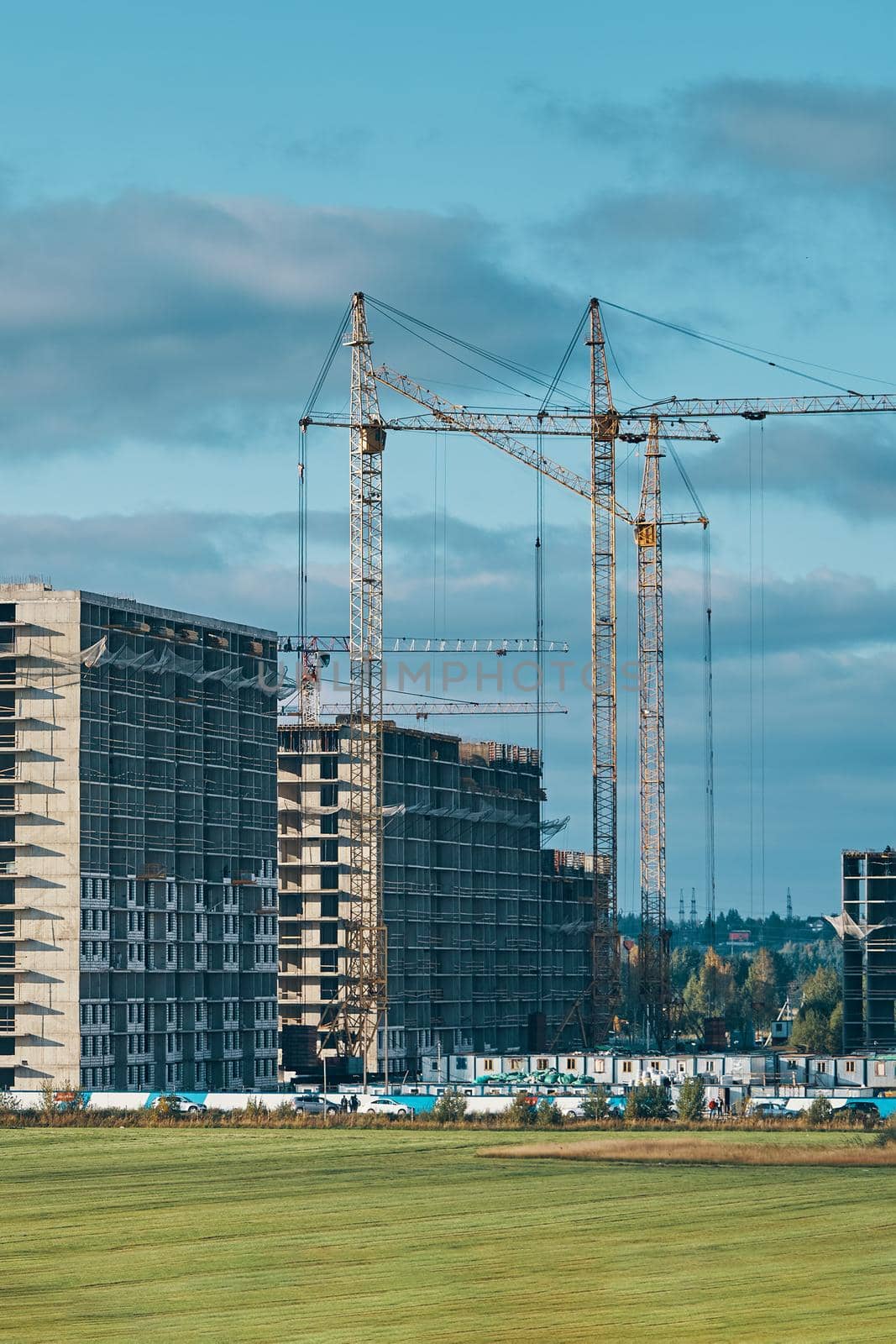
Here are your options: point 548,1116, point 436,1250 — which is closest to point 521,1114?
point 548,1116

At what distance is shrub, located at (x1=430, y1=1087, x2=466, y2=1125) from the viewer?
6304 inches

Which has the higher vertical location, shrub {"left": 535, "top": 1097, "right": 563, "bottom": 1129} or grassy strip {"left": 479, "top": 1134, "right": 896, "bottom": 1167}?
shrub {"left": 535, "top": 1097, "right": 563, "bottom": 1129}

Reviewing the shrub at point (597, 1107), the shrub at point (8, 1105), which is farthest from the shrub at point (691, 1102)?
the shrub at point (8, 1105)

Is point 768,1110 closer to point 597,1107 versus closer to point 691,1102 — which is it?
point 691,1102

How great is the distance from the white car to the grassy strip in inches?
1114

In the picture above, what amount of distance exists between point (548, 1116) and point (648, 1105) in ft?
23.0

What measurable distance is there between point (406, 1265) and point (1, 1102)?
94.8 meters

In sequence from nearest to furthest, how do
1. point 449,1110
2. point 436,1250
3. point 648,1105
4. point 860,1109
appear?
point 436,1250, point 648,1105, point 449,1110, point 860,1109

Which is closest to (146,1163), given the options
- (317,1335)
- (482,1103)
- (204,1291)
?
(482,1103)

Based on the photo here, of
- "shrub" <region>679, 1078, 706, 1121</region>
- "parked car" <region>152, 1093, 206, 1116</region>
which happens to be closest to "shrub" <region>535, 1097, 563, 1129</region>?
"shrub" <region>679, 1078, 706, 1121</region>

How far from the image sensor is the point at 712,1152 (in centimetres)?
13138

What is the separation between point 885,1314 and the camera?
70.8 metres

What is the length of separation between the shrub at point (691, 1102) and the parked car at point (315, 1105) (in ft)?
86.4

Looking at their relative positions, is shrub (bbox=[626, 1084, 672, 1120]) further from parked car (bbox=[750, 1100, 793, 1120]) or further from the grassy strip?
the grassy strip
